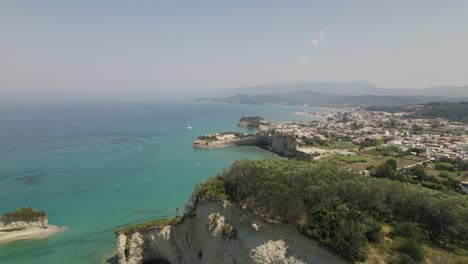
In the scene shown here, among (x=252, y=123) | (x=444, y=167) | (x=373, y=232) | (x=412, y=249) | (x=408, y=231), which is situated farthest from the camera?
(x=252, y=123)

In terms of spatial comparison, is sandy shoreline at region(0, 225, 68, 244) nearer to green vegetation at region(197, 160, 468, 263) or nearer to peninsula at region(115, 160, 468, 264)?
peninsula at region(115, 160, 468, 264)

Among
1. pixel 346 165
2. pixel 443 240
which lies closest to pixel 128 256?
pixel 443 240

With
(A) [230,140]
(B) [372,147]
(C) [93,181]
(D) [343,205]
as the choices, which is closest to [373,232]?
(D) [343,205]

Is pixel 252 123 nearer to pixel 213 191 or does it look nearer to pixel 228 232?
pixel 213 191

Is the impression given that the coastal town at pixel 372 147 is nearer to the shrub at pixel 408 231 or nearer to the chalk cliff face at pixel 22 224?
the shrub at pixel 408 231

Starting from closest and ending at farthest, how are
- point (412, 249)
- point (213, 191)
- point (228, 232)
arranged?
point (412, 249)
point (228, 232)
point (213, 191)

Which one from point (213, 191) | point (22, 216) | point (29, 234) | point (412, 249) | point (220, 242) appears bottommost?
point (29, 234)

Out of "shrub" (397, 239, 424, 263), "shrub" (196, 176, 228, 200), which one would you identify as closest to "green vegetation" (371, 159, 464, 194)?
"shrub" (397, 239, 424, 263)

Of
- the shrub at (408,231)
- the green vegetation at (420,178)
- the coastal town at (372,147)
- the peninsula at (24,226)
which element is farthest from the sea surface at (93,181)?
the green vegetation at (420,178)
